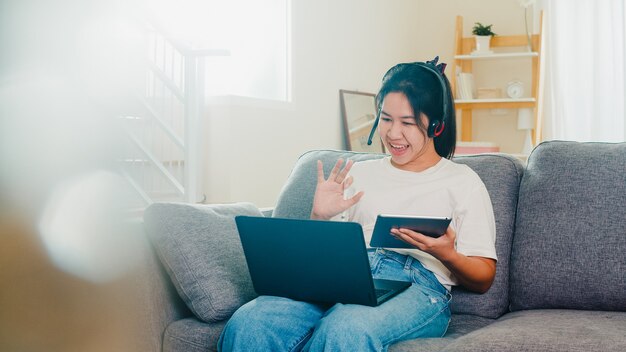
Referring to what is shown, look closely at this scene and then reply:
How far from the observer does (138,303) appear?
5.42 ft

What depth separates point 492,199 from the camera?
5.93ft

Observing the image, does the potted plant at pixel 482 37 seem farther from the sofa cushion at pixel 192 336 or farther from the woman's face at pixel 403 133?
the sofa cushion at pixel 192 336

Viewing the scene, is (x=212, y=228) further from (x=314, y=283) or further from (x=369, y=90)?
(x=369, y=90)

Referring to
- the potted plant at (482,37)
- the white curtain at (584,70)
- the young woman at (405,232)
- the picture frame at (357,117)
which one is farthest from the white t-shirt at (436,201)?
the potted plant at (482,37)

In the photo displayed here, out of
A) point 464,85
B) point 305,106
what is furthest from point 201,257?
point 464,85

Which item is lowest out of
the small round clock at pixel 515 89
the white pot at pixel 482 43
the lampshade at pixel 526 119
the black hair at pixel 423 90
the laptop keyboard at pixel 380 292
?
the laptop keyboard at pixel 380 292

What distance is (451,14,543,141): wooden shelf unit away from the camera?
5422 millimetres

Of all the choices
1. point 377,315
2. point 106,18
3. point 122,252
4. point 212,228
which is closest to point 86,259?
point 122,252

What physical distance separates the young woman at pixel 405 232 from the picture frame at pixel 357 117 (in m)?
3.12

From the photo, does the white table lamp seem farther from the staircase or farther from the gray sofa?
Answer: the gray sofa

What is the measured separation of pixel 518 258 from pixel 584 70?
3.92 meters

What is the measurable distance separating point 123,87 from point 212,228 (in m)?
1.77

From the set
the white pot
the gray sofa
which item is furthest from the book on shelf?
the gray sofa

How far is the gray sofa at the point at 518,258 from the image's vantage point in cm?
163
